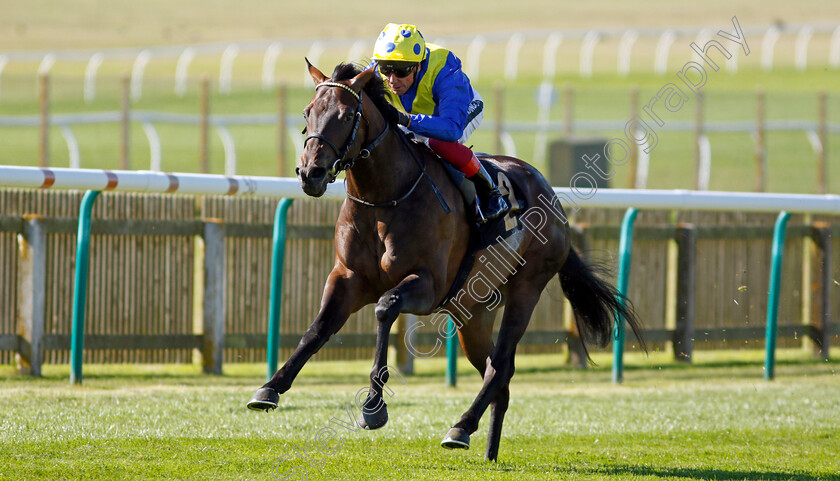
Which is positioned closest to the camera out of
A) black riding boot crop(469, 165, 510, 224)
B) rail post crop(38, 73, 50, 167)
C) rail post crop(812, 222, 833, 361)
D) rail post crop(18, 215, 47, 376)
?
black riding boot crop(469, 165, 510, 224)

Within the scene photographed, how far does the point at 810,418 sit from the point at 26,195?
555 centimetres

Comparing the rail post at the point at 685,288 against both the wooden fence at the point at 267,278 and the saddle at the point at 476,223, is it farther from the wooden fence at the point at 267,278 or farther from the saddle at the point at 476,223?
the saddle at the point at 476,223

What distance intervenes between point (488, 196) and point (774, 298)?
13.1 ft

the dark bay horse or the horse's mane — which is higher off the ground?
the horse's mane

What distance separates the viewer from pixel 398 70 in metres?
5.27

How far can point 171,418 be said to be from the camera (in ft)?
19.6

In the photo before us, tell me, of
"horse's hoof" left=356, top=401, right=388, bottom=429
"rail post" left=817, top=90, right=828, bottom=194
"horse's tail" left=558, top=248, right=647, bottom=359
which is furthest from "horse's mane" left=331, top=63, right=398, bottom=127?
"rail post" left=817, top=90, right=828, bottom=194

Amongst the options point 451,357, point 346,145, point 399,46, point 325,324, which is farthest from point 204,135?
point 346,145

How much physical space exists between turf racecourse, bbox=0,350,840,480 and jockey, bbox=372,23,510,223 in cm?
134

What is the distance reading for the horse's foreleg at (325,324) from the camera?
4.57 m

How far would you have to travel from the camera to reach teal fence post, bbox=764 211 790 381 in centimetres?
856

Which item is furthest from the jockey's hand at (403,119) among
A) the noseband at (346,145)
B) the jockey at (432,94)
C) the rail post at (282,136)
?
the rail post at (282,136)

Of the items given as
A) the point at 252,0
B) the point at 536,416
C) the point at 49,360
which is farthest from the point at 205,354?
the point at 252,0

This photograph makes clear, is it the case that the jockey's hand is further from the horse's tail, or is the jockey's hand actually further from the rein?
the horse's tail
